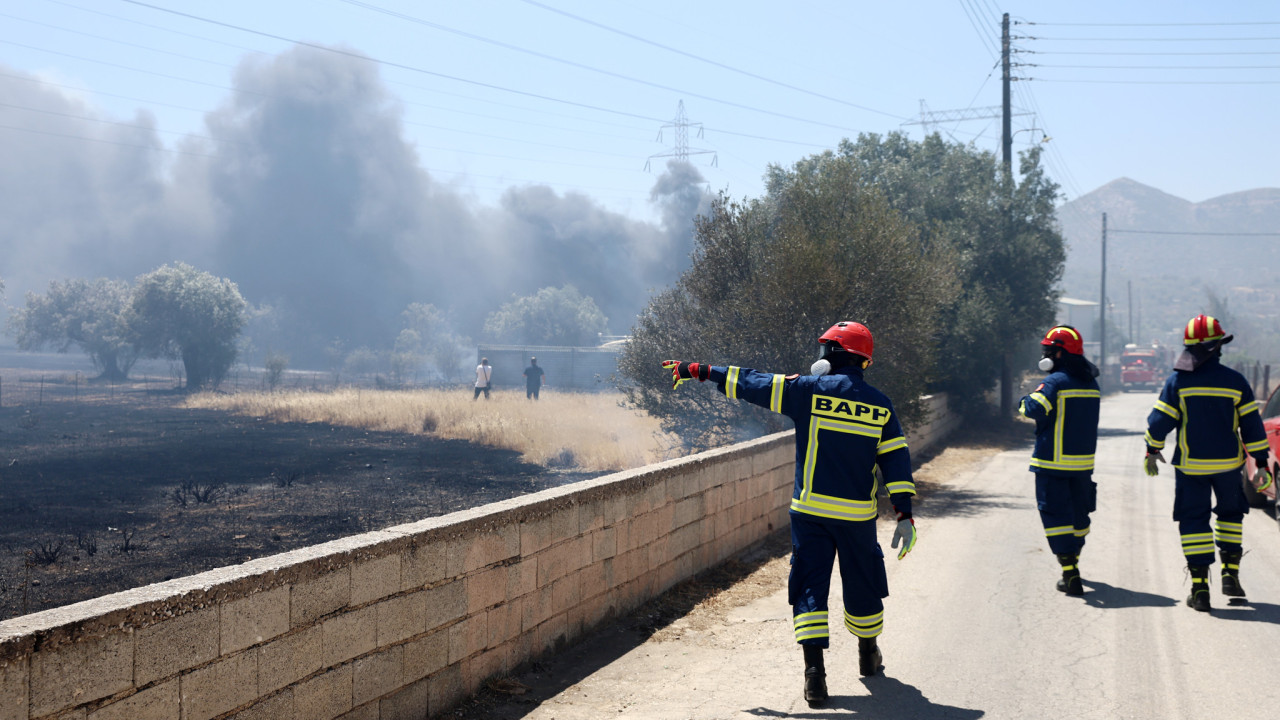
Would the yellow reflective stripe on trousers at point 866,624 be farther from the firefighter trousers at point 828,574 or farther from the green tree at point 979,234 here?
the green tree at point 979,234

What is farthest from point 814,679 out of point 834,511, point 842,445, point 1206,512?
point 1206,512

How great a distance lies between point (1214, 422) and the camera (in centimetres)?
634

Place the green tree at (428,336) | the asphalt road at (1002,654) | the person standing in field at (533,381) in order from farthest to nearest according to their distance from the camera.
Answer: the green tree at (428,336) < the person standing in field at (533,381) < the asphalt road at (1002,654)

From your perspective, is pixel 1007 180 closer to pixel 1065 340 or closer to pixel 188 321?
pixel 1065 340

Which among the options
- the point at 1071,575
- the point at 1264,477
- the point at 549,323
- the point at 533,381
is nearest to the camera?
the point at 1264,477

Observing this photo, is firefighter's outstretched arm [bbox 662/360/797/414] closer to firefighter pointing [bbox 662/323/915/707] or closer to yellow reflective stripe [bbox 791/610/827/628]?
firefighter pointing [bbox 662/323/915/707]

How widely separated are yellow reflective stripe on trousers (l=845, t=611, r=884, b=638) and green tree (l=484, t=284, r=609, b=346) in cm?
7408

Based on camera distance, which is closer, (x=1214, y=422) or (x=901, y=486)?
(x=901, y=486)

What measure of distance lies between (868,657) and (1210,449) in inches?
124

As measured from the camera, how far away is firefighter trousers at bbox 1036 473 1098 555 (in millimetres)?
6703

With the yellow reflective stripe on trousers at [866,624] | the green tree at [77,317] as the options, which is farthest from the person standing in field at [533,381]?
the green tree at [77,317]

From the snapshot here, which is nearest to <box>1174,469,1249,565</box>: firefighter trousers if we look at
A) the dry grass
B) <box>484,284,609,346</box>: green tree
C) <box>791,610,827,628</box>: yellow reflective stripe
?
<box>791,610,827,628</box>: yellow reflective stripe

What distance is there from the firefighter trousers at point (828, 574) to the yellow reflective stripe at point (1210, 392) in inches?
122

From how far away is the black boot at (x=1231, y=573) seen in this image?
6.32 m
